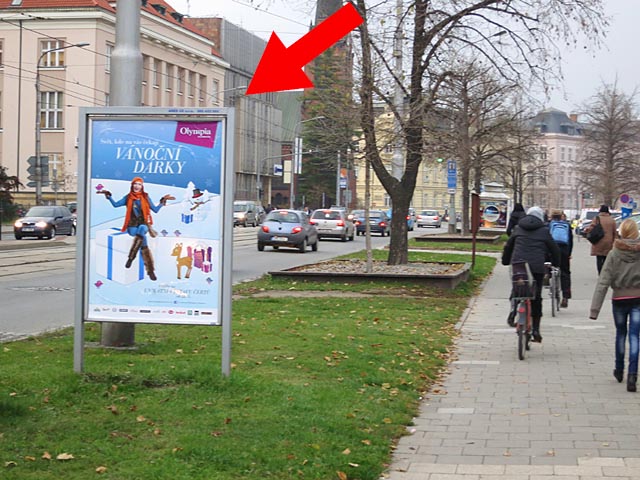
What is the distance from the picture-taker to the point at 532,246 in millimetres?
12188

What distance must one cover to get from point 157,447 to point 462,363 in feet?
17.9

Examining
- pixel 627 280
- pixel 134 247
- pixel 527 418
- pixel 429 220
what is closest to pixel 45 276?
pixel 134 247

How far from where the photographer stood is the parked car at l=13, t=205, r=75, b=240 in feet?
137

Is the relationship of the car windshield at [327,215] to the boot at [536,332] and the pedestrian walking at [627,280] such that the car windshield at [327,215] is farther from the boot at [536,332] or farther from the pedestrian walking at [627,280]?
the pedestrian walking at [627,280]

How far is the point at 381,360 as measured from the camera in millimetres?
10562

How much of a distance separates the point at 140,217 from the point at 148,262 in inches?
14.5

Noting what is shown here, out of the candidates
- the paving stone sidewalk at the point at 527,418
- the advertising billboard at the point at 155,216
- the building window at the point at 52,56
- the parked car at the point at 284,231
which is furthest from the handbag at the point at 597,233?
the building window at the point at 52,56

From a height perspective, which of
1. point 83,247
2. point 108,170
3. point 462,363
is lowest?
point 462,363

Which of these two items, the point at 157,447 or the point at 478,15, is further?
the point at 478,15

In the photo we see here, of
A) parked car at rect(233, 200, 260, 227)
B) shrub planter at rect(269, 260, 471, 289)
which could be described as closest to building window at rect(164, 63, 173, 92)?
parked car at rect(233, 200, 260, 227)

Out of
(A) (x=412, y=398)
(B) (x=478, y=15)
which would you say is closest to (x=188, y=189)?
(A) (x=412, y=398)

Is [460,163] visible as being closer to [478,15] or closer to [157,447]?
[478,15]

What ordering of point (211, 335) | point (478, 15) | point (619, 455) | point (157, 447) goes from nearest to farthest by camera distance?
point (157, 447), point (619, 455), point (211, 335), point (478, 15)

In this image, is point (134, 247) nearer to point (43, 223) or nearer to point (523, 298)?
point (523, 298)
